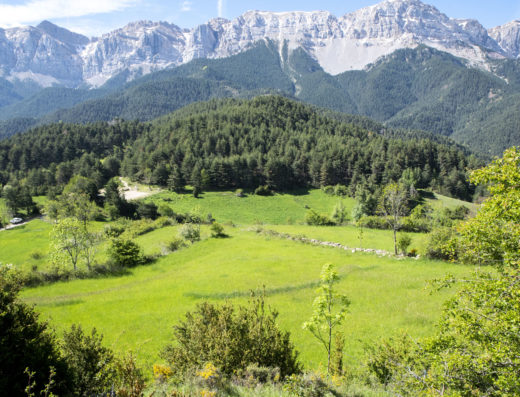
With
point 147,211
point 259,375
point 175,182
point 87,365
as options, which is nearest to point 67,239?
point 87,365

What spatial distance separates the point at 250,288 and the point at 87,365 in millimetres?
19148

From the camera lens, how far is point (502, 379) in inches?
265

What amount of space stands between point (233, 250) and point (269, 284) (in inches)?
617

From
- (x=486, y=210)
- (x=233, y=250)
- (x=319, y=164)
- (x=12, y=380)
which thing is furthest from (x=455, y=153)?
(x=12, y=380)

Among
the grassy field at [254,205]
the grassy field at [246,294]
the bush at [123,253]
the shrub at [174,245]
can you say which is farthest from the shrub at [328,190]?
the bush at [123,253]

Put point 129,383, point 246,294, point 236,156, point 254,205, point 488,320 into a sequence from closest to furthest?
1. point 129,383
2. point 488,320
3. point 246,294
4. point 254,205
5. point 236,156

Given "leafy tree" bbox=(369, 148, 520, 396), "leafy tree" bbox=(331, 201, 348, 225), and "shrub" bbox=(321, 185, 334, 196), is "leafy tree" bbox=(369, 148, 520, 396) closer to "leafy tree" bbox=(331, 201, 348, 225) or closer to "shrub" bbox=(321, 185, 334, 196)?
"leafy tree" bbox=(331, 201, 348, 225)

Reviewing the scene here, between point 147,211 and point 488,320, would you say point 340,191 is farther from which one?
point 488,320

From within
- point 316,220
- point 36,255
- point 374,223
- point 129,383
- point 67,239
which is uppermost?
point 129,383

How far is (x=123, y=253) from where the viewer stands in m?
37.8

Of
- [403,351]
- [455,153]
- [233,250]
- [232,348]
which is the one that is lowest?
[233,250]

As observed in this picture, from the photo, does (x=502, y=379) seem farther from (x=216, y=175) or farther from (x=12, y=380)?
(x=216, y=175)

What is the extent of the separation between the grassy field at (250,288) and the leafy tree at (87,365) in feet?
5.30

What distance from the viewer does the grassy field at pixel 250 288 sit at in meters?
18.7
